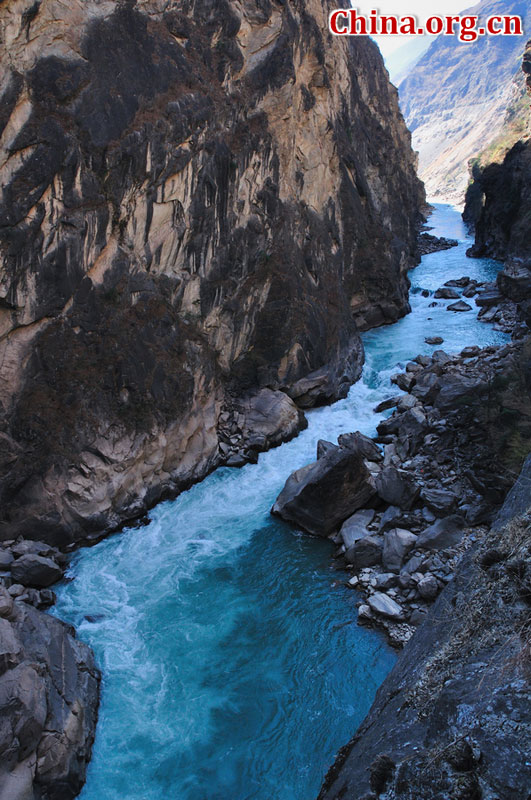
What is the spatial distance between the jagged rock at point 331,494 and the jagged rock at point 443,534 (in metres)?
2.11

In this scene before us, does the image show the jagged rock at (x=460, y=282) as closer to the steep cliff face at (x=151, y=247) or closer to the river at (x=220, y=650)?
the steep cliff face at (x=151, y=247)

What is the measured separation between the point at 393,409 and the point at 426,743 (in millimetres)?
16333

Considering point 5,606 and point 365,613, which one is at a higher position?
Answer: point 5,606

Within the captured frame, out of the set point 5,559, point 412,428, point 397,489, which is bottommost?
point 412,428

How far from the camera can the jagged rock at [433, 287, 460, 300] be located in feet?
115

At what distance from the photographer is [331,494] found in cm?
1495

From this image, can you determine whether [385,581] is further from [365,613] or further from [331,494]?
[331,494]

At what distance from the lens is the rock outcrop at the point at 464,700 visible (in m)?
4.60

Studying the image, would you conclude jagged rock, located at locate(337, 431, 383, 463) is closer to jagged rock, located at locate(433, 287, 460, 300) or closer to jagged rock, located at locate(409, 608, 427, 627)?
jagged rock, located at locate(409, 608, 427, 627)

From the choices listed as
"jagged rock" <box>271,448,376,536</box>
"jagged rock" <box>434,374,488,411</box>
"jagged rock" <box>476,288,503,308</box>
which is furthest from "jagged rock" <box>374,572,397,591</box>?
"jagged rock" <box>476,288,503,308</box>

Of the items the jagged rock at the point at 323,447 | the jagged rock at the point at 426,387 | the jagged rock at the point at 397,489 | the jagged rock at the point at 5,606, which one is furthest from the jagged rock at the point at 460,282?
the jagged rock at the point at 5,606

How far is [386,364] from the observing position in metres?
25.8

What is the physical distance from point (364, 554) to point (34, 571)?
7.46m

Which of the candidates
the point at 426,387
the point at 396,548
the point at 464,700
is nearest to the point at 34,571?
the point at 396,548
